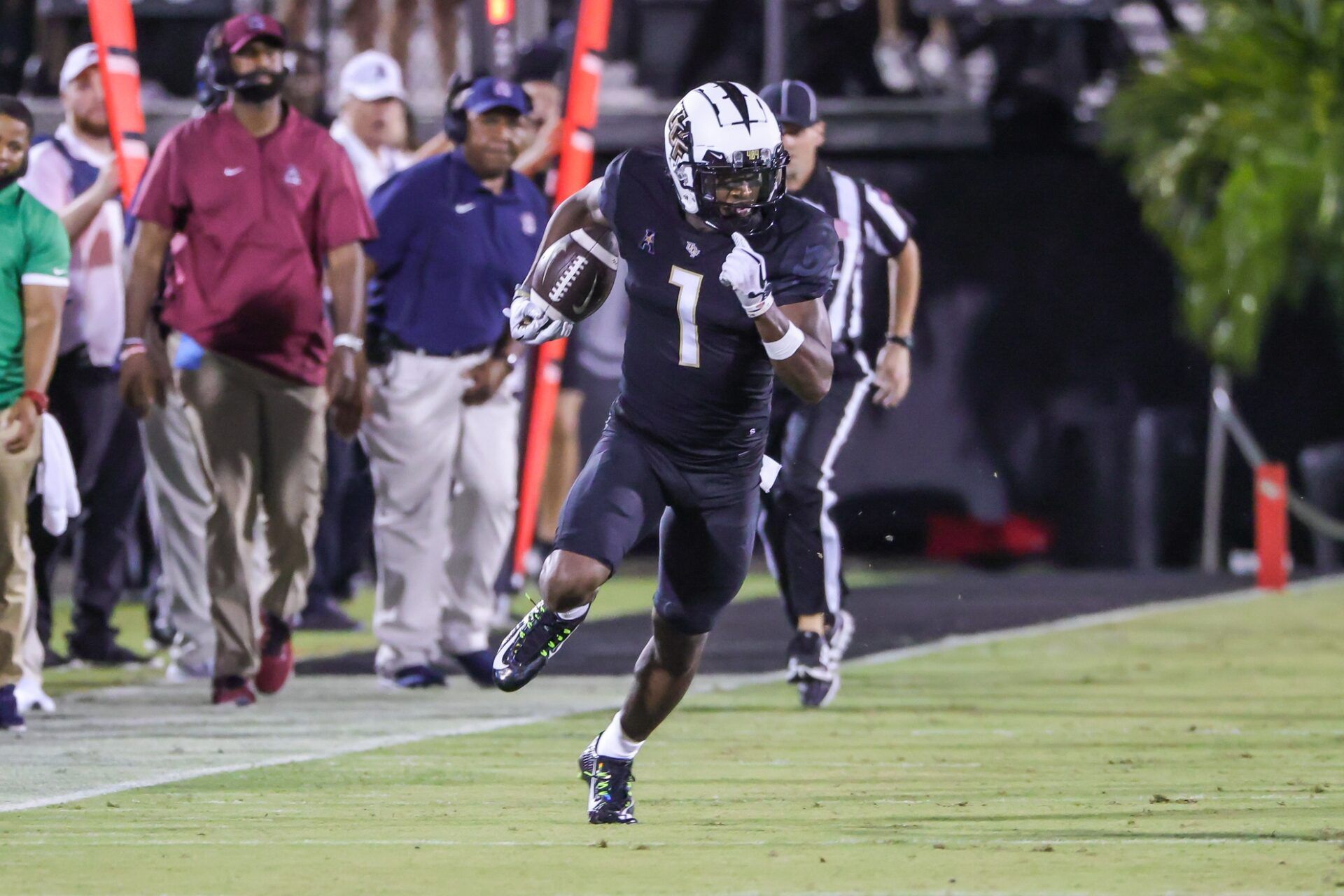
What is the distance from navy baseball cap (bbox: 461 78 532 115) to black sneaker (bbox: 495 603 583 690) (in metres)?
3.98

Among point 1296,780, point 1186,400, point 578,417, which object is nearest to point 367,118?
point 578,417

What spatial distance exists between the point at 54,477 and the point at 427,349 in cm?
171

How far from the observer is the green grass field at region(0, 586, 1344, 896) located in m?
5.57

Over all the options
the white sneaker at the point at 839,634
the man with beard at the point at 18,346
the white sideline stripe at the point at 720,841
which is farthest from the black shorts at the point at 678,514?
the white sneaker at the point at 839,634

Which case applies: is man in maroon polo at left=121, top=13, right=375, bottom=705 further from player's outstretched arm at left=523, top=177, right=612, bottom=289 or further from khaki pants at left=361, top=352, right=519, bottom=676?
player's outstretched arm at left=523, top=177, right=612, bottom=289

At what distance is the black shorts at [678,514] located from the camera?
256 inches

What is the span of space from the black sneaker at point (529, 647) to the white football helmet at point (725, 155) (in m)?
1.11

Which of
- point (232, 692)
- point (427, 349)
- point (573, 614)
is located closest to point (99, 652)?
point (232, 692)

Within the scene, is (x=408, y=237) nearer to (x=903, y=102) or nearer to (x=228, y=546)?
(x=228, y=546)

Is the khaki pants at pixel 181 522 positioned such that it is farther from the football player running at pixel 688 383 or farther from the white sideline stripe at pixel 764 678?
the football player running at pixel 688 383

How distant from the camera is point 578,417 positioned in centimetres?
1753

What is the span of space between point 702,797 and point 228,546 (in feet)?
9.69

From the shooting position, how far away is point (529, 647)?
249 inches

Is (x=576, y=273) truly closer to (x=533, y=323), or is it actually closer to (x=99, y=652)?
(x=533, y=323)
